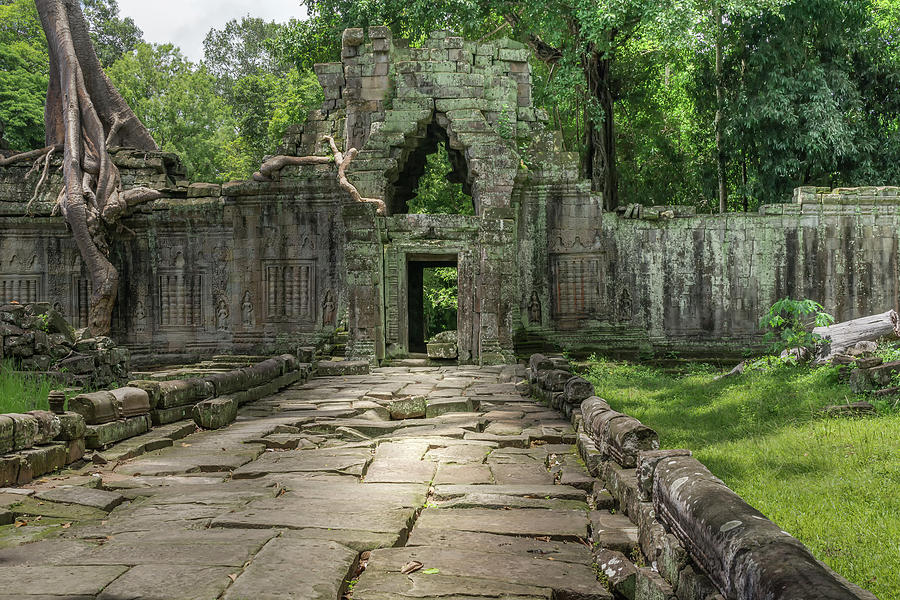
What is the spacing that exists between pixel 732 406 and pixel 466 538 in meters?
4.95

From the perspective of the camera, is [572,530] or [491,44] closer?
[572,530]

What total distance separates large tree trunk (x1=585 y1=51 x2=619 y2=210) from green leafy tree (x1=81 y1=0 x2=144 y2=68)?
2339 cm

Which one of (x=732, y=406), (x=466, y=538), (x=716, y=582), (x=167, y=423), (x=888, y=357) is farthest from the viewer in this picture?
(x=888, y=357)

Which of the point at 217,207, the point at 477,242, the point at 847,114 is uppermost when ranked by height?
the point at 847,114

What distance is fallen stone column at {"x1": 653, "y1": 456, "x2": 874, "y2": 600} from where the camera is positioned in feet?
6.73

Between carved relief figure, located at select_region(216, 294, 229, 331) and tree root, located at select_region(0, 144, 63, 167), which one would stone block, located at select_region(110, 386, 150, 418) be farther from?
tree root, located at select_region(0, 144, 63, 167)

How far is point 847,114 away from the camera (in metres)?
17.4

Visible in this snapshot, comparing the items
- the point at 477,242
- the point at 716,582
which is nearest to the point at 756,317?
the point at 477,242

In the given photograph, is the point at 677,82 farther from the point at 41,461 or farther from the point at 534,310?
the point at 41,461

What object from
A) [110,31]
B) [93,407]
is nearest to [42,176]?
[93,407]

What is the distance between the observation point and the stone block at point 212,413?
7.14 metres

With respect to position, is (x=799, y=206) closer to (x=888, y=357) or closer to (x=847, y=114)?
(x=847, y=114)

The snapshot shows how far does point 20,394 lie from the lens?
635 cm

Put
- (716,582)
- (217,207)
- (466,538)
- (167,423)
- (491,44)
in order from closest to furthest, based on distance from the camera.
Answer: (716,582)
(466,538)
(167,423)
(491,44)
(217,207)
